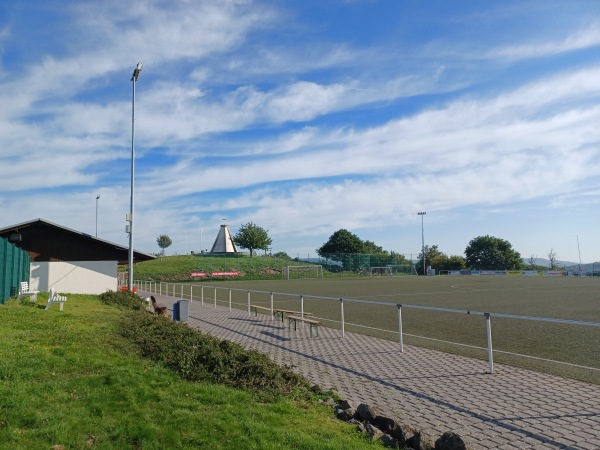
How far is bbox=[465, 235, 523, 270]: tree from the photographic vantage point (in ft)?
346

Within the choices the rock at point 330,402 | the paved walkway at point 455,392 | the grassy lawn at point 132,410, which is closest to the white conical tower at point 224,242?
the paved walkway at point 455,392

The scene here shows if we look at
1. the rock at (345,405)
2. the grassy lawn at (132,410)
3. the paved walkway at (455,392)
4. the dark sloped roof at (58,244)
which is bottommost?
the paved walkway at (455,392)

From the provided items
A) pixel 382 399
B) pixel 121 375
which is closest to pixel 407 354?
pixel 382 399

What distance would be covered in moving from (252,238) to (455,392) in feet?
295

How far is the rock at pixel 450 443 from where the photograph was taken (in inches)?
169

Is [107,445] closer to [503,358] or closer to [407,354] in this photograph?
[407,354]

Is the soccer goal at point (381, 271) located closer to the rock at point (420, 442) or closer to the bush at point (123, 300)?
the bush at point (123, 300)

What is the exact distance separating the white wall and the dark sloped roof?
0.30 meters

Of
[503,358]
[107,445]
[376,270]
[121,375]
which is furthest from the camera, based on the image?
[376,270]

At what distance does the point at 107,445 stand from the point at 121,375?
2.12m

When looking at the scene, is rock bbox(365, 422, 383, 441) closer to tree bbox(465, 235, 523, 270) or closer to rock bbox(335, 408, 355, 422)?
rock bbox(335, 408, 355, 422)

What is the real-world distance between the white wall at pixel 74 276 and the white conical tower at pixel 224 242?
259ft

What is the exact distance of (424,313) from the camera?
17891mm

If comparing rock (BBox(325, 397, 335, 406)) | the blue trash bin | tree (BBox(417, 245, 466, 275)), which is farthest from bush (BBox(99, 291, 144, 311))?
tree (BBox(417, 245, 466, 275))
